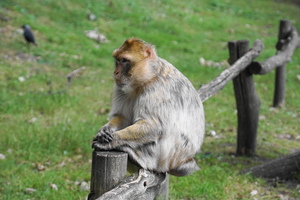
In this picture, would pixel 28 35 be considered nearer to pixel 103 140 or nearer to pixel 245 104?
pixel 245 104

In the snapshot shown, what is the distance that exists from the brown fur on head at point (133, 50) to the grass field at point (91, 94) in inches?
80.4

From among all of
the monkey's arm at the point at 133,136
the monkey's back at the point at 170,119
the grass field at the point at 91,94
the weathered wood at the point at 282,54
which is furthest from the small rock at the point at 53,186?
the weathered wood at the point at 282,54

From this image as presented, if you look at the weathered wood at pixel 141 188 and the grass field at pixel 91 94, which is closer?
the weathered wood at pixel 141 188

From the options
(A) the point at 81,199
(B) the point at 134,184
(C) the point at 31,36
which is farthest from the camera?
(C) the point at 31,36

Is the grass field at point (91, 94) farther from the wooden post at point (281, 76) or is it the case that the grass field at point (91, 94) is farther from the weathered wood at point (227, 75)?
the weathered wood at point (227, 75)

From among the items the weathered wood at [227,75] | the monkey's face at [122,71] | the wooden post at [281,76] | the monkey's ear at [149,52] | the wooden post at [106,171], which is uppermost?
the monkey's ear at [149,52]

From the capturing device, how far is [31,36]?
943cm

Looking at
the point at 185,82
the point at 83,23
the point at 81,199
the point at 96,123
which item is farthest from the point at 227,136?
the point at 83,23

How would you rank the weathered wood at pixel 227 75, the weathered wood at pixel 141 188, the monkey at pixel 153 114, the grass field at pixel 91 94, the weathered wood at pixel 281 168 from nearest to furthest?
the weathered wood at pixel 141 188 → the monkey at pixel 153 114 → the weathered wood at pixel 227 75 → the grass field at pixel 91 94 → the weathered wood at pixel 281 168

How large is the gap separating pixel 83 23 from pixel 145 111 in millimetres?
8908

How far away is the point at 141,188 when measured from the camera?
296 centimetres

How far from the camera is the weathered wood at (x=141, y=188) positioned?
2.65m

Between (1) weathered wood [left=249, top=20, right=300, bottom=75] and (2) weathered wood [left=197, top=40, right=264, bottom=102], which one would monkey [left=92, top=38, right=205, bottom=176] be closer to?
(2) weathered wood [left=197, top=40, right=264, bottom=102]

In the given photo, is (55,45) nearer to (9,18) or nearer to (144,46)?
(9,18)
